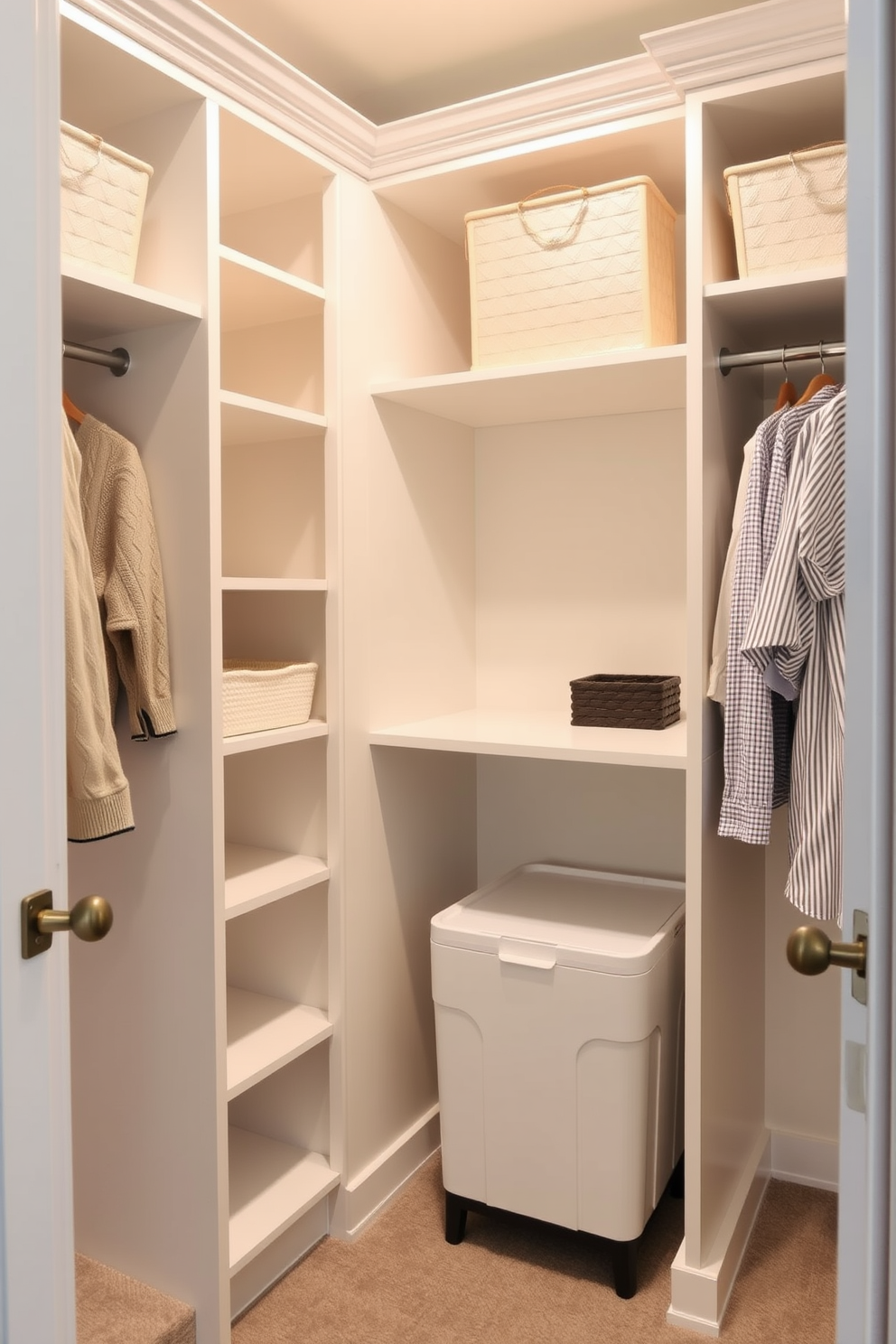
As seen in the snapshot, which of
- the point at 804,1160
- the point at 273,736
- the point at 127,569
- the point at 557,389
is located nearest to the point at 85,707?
the point at 127,569

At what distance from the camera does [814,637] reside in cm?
175

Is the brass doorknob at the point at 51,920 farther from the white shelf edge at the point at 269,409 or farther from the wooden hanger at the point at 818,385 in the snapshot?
the wooden hanger at the point at 818,385

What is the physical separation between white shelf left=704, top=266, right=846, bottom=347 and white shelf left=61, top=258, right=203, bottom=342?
0.94 m

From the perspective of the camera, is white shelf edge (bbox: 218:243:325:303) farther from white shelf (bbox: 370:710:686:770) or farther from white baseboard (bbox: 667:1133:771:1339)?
white baseboard (bbox: 667:1133:771:1339)

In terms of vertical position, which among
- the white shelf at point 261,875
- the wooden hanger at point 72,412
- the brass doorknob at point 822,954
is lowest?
the white shelf at point 261,875

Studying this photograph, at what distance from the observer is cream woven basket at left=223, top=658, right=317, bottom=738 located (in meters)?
1.94

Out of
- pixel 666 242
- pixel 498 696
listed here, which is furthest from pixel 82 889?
pixel 666 242

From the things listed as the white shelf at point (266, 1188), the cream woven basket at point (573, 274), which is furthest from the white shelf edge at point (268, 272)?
the white shelf at point (266, 1188)

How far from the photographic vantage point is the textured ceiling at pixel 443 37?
2025 mm

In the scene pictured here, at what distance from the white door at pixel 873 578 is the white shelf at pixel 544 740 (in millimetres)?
1027

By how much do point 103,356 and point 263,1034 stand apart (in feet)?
4.43

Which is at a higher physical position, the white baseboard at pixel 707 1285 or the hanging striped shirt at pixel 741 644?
the hanging striped shirt at pixel 741 644

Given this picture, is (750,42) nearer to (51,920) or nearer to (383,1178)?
(51,920)

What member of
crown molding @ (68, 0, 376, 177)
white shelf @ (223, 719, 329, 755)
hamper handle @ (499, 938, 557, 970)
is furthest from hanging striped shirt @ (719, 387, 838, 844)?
crown molding @ (68, 0, 376, 177)
